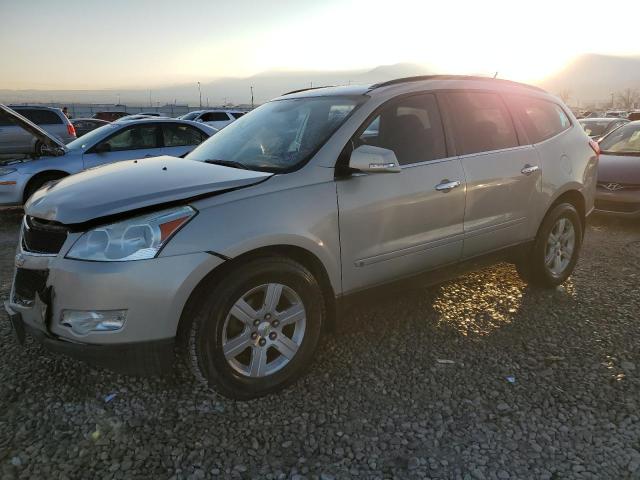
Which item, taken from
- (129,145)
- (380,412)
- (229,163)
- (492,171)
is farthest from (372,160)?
(129,145)

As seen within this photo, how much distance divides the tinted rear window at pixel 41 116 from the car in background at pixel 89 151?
6439 mm

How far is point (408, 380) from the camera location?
293cm

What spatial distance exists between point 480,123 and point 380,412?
2259mm

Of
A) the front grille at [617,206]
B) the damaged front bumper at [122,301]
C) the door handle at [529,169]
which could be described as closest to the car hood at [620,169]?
the front grille at [617,206]

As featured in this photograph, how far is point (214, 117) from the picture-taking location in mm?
21922

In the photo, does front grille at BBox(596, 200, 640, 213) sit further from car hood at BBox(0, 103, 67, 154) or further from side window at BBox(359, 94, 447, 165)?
car hood at BBox(0, 103, 67, 154)

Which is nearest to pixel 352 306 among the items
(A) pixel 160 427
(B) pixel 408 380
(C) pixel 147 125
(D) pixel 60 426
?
(B) pixel 408 380

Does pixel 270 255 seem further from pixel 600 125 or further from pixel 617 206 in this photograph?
pixel 600 125

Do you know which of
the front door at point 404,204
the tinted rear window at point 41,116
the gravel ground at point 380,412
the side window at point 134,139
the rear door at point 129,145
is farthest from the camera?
the tinted rear window at point 41,116

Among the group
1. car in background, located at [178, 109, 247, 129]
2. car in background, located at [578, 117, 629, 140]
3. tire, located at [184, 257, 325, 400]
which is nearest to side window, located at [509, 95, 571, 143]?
tire, located at [184, 257, 325, 400]

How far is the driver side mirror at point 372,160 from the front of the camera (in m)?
2.77

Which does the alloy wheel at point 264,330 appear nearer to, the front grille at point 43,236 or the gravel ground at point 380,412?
the gravel ground at point 380,412

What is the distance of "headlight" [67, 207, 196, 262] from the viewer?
2289mm

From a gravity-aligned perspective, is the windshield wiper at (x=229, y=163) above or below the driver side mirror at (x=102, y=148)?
below
